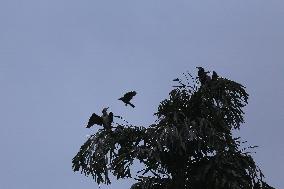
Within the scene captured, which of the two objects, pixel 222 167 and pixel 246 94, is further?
pixel 246 94

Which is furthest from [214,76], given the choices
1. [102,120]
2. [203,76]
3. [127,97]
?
[102,120]

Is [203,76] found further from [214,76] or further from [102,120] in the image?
[102,120]

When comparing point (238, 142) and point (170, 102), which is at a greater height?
point (170, 102)

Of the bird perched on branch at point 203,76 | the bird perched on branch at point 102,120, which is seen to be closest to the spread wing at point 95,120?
the bird perched on branch at point 102,120

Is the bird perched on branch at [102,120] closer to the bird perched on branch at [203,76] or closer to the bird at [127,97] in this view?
the bird at [127,97]

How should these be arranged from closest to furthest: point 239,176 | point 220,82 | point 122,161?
point 239,176, point 122,161, point 220,82

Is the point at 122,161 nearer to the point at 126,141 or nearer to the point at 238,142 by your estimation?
the point at 126,141

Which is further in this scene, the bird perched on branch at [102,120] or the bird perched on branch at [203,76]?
the bird perched on branch at [203,76]

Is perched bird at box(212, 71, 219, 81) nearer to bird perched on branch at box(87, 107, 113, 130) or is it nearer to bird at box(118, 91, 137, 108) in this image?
bird at box(118, 91, 137, 108)

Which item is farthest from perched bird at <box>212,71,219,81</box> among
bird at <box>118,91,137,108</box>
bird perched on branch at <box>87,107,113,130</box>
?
bird perched on branch at <box>87,107,113,130</box>

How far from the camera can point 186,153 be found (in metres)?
11.1

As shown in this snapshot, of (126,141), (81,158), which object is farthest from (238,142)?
(81,158)

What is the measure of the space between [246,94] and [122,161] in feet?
10.1

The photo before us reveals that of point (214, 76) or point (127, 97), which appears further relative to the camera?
point (127, 97)
